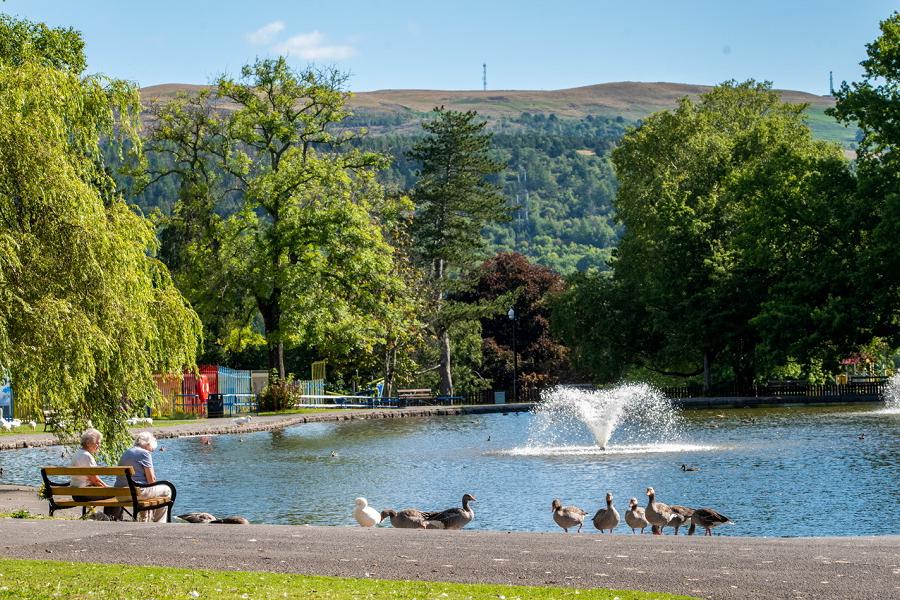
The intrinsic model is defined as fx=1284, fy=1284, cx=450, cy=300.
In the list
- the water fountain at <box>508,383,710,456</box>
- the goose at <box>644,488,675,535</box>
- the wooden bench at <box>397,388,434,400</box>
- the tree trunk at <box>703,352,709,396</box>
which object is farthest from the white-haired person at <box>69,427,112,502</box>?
the tree trunk at <box>703,352,709,396</box>

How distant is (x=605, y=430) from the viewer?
37.7m

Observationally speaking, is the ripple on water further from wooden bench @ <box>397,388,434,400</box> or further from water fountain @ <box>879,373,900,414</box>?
wooden bench @ <box>397,388,434,400</box>

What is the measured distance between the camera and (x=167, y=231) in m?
83.1

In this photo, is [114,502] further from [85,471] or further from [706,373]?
[706,373]

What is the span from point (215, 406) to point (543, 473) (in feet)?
82.3

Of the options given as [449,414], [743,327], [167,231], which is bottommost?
[449,414]

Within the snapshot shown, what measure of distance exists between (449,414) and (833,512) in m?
37.9

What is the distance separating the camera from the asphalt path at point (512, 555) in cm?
1220

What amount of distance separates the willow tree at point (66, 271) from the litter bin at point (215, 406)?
88.5 ft

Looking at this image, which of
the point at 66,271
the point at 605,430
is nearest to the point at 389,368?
the point at 605,430

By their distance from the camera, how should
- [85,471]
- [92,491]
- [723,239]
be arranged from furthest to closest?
[723,239] → [85,471] → [92,491]

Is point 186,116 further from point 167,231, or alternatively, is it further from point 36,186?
point 36,186

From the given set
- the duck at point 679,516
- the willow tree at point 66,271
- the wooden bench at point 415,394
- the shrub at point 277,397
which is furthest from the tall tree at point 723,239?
the willow tree at point 66,271

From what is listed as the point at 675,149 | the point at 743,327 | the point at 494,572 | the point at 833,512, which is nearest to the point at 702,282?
the point at 743,327
